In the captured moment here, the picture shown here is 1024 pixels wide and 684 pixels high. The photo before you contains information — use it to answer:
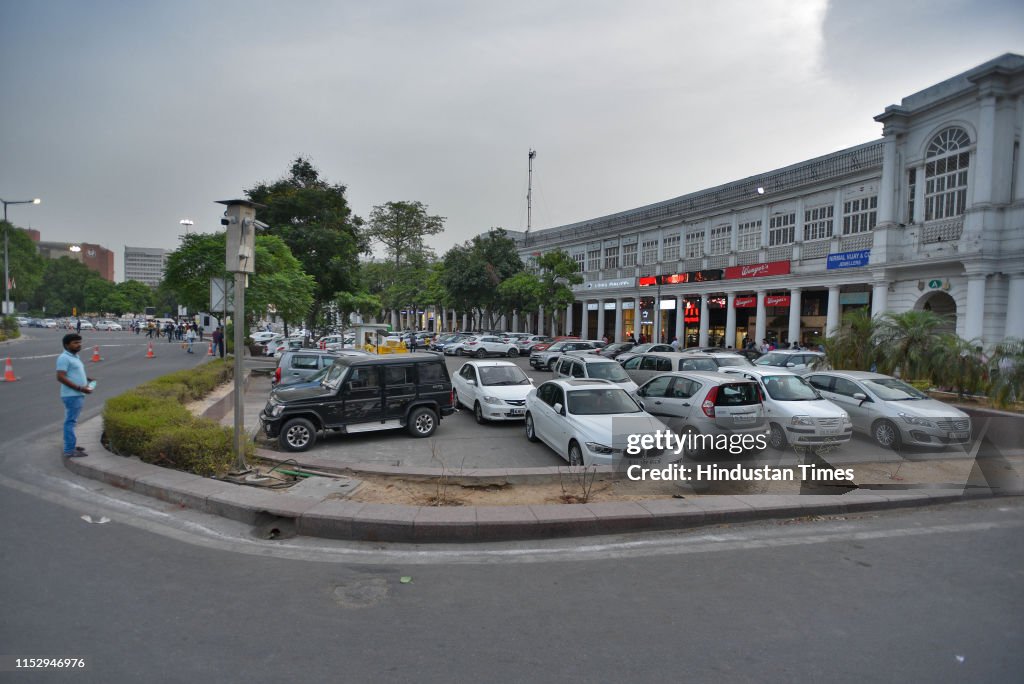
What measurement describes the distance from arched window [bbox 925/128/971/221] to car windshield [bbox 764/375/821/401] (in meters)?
20.5

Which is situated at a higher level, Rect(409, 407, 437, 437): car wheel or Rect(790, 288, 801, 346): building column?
Rect(790, 288, 801, 346): building column

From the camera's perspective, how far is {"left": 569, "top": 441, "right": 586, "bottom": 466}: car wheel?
27.3 ft

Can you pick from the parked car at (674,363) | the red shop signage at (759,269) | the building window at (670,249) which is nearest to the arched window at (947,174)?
the red shop signage at (759,269)

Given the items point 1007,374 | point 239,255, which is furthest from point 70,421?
point 1007,374

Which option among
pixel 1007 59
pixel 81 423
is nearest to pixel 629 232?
pixel 1007 59

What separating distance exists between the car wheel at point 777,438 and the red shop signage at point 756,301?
24.9m

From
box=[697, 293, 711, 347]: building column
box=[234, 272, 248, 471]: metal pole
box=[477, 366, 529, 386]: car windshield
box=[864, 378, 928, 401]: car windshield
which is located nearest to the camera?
box=[234, 272, 248, 471]: metal pole

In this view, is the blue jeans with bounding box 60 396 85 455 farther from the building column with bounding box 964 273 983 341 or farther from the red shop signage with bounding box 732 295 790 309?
the red shop signage with bounding box 732 295 790 309

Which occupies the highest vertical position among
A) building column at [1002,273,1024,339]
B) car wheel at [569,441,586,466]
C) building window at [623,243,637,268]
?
building window at [623,243,637,268]

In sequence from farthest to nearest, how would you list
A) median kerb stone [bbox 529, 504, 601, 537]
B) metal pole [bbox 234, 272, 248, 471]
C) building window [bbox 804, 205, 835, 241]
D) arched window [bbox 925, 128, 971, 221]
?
building window [bbox 804, 205, 835, 241] → arched window [bbox 925, 128, 971, 221] → metal pole [bbox 234, 272, 248, 471] → median kerb stone [bbox 529, 504, 601, 537]

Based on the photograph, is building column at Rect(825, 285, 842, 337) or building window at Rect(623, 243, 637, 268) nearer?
building column at Rect(825, 285, 842, 337)

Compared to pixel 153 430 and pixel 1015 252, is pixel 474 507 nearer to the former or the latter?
pixel 153 430

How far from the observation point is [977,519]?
261 inches

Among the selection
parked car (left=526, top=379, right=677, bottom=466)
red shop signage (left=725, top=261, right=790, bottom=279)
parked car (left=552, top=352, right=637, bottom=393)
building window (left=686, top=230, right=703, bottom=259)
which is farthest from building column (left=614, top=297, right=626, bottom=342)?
parked car (left=526, top=379, right=677, bottom=466)
